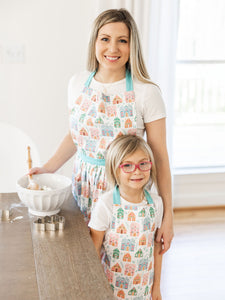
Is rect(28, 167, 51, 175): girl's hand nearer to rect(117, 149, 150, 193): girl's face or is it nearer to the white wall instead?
rect(117, 149, 150, 193): girl's face

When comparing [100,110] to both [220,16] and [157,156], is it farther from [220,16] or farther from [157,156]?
[220,16]

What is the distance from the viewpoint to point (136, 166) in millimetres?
1453

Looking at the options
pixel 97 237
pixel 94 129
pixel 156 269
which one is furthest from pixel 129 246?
pixel 94 129

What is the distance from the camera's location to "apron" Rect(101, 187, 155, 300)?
4.80 feet

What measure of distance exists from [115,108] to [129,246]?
49 cm

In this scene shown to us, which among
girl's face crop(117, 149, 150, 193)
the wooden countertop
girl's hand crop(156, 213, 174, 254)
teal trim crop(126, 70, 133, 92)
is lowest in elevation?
girl's hand crop(156, 213, 174, 254)

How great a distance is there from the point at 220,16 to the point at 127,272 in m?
2.60

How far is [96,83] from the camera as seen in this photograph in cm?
166

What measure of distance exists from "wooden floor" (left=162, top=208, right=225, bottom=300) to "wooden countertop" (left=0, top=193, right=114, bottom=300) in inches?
51.3

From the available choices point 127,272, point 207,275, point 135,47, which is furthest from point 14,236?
point 207,275

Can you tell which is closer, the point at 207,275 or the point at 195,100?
the point at 207,275

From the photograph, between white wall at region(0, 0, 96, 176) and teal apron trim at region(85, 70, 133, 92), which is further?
white wall at region(0, 0, 96, 176)

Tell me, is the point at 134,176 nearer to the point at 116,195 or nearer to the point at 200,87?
the point at 116,195

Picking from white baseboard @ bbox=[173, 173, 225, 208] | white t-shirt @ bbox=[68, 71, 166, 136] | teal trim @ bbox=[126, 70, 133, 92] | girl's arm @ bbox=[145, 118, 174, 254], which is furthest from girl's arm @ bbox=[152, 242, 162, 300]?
white baseboard @ bbox=[173, 173, 225, 208]
